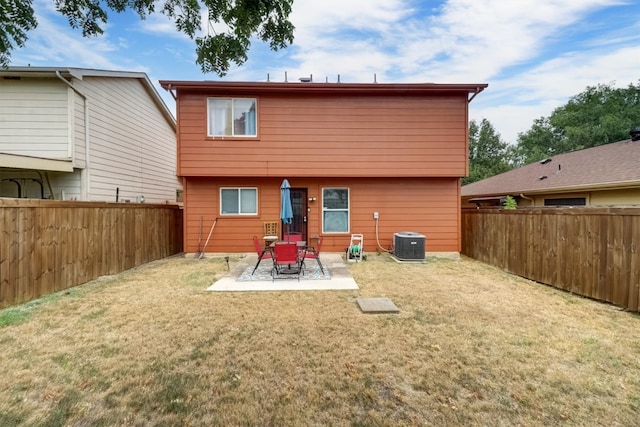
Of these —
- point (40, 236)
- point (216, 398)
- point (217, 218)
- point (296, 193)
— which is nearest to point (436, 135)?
point (296, 193)

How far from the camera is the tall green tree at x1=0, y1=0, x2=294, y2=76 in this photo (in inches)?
99.1

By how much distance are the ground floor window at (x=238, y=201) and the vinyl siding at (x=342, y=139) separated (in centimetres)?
71

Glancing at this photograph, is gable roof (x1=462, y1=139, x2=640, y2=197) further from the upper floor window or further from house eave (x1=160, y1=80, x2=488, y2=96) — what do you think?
the upper floor window

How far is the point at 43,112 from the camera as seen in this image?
26.9 feet

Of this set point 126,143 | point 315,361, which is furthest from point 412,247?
point 126,143

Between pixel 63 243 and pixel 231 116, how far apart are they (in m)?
5.45

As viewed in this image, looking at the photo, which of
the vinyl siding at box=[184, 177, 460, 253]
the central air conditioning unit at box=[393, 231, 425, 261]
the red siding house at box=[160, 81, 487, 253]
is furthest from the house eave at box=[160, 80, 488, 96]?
the central air conditioning unit at box=[393, 231, 425, 261]

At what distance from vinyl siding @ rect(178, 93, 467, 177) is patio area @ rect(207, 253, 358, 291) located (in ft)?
10.2

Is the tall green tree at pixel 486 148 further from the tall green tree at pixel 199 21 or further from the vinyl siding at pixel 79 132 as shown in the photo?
the tall green tree at pixel 199 21

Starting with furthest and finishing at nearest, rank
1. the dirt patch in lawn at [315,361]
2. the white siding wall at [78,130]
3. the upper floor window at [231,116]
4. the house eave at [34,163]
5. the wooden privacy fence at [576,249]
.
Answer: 1. the upper floor window at [231,116]
2. the white siding wall at [78,130]
3. the house eave at [34,163]
4. the wooden privacy fence at [576,249]
5. the dirt patch in lawn at [315,361]

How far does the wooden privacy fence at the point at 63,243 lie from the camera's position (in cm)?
458

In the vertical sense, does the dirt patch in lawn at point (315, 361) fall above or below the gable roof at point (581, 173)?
below

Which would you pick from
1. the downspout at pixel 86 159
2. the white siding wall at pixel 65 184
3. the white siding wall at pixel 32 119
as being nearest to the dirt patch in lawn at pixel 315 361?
the downspout at pixel 86 159

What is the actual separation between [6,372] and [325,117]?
8.39 m
